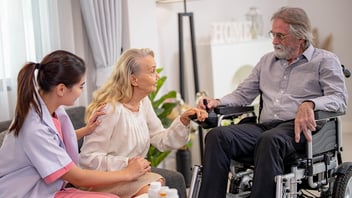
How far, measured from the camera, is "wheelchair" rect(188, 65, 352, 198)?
210 cm

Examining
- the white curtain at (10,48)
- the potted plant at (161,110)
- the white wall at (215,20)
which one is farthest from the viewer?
the white wall at (215,20)

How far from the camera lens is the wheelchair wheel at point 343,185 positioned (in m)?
2.24

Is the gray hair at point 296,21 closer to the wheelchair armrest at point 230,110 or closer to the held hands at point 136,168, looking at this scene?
the wheelchair armrest at point 230,110

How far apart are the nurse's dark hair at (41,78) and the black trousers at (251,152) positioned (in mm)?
722

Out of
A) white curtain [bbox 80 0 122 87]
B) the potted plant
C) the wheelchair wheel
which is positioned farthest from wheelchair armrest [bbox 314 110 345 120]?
white curtain [bbox 80 0 122 87]

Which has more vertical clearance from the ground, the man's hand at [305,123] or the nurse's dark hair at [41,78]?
the nurse's dark hair at [41,78]

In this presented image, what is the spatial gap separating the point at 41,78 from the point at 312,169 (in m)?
1.20

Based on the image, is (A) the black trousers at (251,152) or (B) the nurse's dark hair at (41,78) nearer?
(B) the nurse's dark hair at (41,78)

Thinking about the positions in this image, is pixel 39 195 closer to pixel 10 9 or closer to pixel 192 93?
pixel 10 9

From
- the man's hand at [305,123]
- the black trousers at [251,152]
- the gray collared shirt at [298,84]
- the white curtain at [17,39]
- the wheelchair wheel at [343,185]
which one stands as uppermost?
the white curtain at [17,39]

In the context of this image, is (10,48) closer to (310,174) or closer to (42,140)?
(42,140)

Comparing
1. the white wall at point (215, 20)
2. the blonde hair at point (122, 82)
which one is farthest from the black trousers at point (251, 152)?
the white wall at point (215, 20)

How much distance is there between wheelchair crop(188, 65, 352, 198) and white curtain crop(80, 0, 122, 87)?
3.73 feet

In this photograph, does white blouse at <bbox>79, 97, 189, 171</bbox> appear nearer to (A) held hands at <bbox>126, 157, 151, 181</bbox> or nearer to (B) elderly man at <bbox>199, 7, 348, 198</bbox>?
(A) held hands at <bbox>126, 157, 151, 181</bbox>
